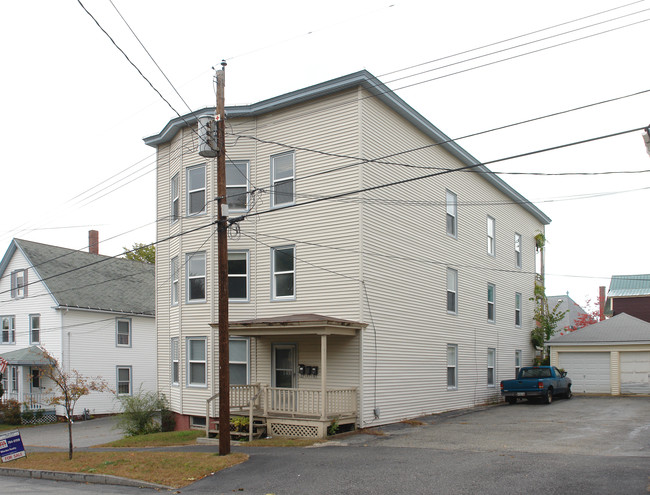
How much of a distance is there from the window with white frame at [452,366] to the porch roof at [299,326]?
7.18 meters

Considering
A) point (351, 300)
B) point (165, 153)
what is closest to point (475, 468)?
point (351, 300)

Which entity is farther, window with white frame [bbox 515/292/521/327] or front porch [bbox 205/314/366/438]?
window with white frame [bbox 515/292/521/327]

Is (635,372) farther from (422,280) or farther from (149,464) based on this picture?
(149,464)

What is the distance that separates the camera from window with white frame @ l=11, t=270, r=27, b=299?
36.2m

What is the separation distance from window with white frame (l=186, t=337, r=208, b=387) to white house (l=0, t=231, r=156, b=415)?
13012 millimetres

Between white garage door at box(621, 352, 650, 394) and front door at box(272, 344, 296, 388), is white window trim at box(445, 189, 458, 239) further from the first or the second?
white garage door at box(621, 352, 650, 394)

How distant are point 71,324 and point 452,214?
20.9 metres

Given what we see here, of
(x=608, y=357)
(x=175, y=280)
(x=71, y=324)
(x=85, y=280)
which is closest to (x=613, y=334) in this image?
(x=608, y=357)

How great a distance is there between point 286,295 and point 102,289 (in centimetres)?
2054

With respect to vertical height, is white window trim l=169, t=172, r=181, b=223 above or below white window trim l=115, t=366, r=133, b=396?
above

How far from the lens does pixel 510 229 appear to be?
102ft

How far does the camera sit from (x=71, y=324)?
33.8 m

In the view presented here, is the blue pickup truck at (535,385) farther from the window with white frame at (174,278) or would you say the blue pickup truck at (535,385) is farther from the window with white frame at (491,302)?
the window with white frame at (174,278)

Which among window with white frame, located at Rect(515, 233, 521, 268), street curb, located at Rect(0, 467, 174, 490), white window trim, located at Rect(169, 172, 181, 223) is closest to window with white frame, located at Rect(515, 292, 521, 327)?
window with white frame, located at Rect(515, 233, 521, 268)
